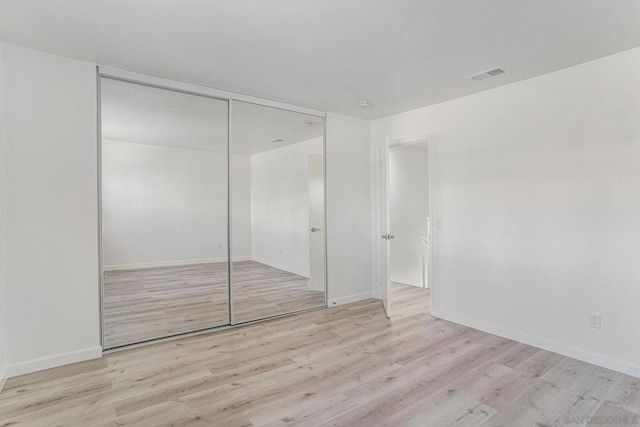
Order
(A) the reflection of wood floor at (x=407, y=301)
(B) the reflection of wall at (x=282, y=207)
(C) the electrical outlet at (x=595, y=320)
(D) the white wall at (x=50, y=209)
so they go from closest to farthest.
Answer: (D) the white wall at (x=50, y=209) < (C) the electrical outlet at (x=595, y=320) < (A) the reflection of wood floor at (x=407, y=301) < (B) the reflection of wall at (x=282, y=207)

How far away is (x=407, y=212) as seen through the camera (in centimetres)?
612

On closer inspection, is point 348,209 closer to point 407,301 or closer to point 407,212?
point 407,301

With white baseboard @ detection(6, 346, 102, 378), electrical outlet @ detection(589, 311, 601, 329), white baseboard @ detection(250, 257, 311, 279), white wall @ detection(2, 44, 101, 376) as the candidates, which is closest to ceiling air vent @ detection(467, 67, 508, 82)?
electrical outlet @ detection(589, 311, 601, 329)

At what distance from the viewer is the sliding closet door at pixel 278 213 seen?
4.44 metres

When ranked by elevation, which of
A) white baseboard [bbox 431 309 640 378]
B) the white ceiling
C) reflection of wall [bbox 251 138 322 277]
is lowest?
white baseboard [bbox 431 309 640 378]

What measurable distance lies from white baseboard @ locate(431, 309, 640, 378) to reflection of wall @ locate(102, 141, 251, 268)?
2907mm

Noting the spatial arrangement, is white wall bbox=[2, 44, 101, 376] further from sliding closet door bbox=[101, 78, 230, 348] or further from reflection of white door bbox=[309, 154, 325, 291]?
reflection of white door bbox=[309, 154, 325, 291]

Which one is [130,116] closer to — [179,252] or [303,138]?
[179,252]

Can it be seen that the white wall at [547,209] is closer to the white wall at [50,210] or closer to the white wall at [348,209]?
the white wall at [348,209]

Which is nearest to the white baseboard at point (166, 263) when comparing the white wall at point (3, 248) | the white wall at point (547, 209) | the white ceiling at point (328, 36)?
the white wall at point (3, 248)

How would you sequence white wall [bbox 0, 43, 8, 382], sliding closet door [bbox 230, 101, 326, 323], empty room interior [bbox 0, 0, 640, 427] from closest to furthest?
empty room interior [bbox 0, 0, 640, 427]
white wall [bbox 0, 43, 8, 382]
sliding closet door [bbox 230, 101, 326, 323]

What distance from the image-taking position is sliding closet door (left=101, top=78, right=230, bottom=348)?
3311mm

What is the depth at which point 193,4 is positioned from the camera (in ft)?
6.69

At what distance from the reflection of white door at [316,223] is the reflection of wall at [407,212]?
1.82 m
